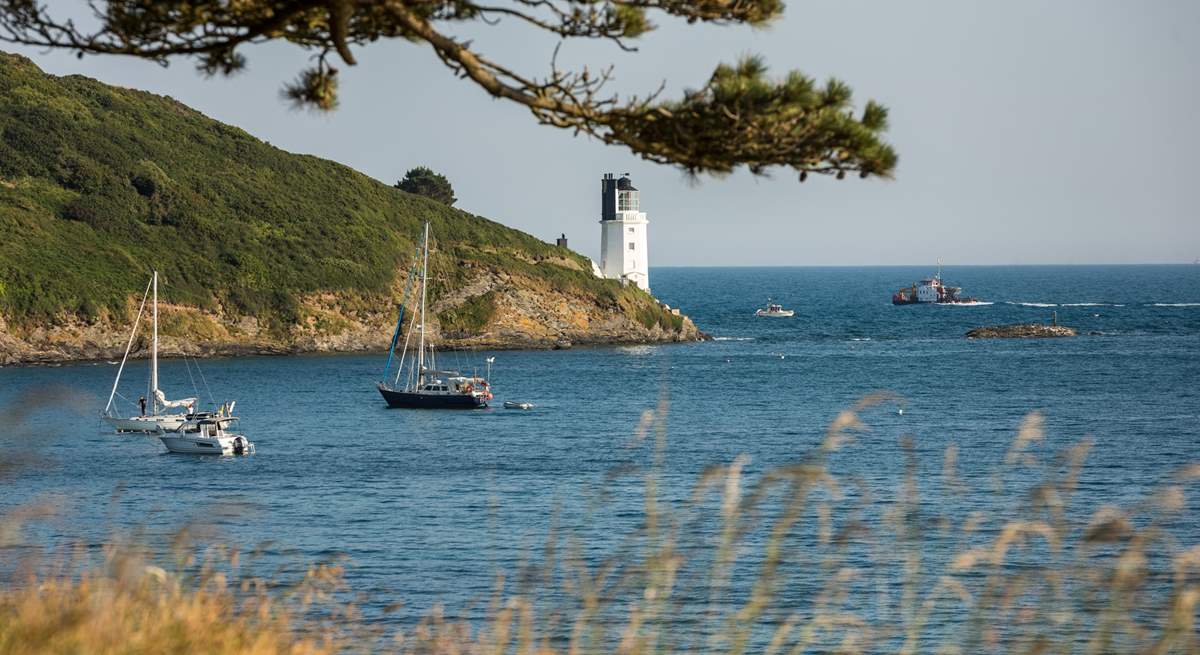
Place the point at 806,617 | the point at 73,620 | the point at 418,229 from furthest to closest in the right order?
the point at 418,229 < the point at 806,617 < the point at 73,620

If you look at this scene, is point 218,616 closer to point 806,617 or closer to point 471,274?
point 806,617

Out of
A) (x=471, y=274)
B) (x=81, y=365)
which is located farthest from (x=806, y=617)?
(x=471, y=274)

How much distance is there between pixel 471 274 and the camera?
10650 cm

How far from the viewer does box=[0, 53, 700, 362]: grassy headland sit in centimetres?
9188

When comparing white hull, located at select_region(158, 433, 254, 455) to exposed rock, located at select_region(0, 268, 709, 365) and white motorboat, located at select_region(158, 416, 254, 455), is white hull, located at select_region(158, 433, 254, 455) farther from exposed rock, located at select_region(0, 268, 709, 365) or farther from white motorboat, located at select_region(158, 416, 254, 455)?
exposed rock, located at select_region(0, 268, 709, 365)

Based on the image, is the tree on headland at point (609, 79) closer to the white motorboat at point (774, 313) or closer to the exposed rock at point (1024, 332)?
the exposed rock at point (1024, 332)

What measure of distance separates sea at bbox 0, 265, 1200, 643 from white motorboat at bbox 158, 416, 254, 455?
65cm

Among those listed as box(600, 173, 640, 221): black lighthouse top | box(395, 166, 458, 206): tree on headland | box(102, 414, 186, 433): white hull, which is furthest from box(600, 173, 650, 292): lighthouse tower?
box(102, 414, 186, 433): white hull

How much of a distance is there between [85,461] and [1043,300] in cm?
13843

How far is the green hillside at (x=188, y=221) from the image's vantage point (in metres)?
92.4

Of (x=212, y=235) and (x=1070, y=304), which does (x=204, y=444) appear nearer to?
(x=212, y=235)

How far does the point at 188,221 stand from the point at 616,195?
108ft

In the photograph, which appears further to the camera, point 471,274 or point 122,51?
point 471,274

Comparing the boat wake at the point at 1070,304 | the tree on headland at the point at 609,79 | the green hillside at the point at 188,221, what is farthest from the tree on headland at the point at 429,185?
the tree on headland at the point at 609,79
